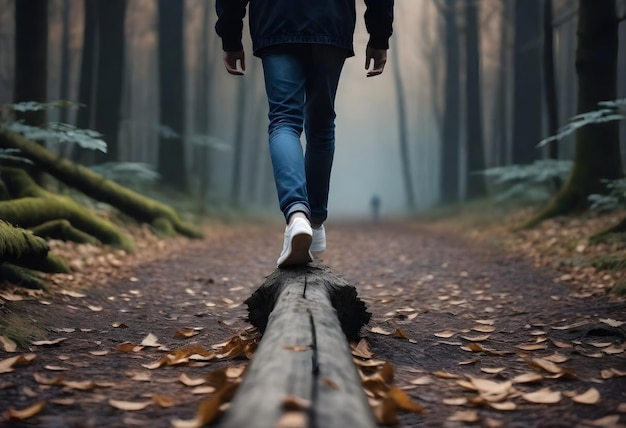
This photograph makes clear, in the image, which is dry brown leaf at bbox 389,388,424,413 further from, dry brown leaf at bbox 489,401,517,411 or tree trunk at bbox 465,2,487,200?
tree trunk at bbox 465,2,487,200

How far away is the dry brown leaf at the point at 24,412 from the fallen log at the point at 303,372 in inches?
28.6

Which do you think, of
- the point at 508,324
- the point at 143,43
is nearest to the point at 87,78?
the point at 508,324

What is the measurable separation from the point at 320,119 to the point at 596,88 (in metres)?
5.09

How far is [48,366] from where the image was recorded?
2285 millimetres

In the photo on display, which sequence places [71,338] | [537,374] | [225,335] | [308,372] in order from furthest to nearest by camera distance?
[225,335] → [71,338] → [537,374] → [308,372]

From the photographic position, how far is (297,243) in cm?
270

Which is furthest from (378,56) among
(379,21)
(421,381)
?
(421,381)

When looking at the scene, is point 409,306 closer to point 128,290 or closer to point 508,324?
point 508,324

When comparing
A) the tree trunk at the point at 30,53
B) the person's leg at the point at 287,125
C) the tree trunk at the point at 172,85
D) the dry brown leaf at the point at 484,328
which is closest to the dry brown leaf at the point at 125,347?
the person's leg at the point at 287,125

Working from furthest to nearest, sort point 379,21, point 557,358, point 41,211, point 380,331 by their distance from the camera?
point 41,211 < point 379,21 < point 380,331 < point 557,358

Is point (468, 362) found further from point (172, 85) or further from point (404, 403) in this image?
point (172, 85)

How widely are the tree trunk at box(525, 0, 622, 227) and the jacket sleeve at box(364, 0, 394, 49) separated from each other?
180 inches

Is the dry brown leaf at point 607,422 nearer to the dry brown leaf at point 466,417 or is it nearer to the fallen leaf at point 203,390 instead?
the dry brown leaf at point 466,417

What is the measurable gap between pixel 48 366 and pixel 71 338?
544 millimetres
